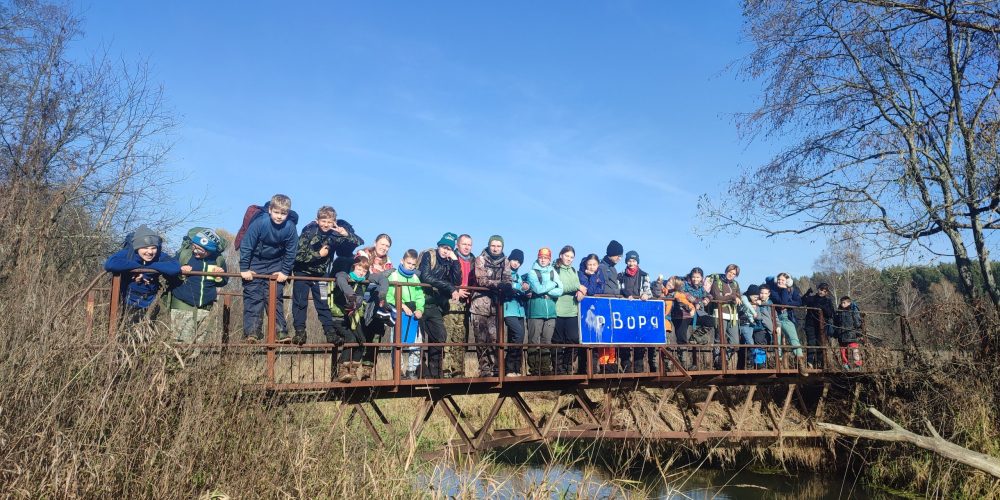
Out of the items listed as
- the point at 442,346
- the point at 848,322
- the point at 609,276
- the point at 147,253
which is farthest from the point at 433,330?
the point at 848,322

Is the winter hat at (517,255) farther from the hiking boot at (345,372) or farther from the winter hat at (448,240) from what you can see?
the hiking boot at (345,372)

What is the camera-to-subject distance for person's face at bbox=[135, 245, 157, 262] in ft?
20.9

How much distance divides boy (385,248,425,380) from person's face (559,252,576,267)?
2122mm

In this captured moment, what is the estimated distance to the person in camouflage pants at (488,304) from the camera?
822cm

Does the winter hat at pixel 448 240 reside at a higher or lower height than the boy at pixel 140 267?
higher

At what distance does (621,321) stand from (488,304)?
6.41 ft

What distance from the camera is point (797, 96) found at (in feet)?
44.4

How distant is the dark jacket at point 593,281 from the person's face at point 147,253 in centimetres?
572

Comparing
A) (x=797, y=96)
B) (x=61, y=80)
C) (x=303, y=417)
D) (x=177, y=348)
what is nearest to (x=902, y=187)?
(x=797, y=96)

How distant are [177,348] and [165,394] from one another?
407mm

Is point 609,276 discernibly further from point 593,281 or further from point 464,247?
point 464,247

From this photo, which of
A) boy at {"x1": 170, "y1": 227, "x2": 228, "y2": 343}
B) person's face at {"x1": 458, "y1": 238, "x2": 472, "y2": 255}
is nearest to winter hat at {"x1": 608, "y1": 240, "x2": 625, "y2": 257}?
person's face at {"x1": 458, "y1": 238, "x2": 472, "y2": 255}

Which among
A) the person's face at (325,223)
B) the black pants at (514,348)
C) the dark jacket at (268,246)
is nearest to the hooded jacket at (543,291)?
the black pants at (514,348)

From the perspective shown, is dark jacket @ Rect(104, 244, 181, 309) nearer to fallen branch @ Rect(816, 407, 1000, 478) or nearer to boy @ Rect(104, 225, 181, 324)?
boy @ Rect(104, 225, 181, 324)
